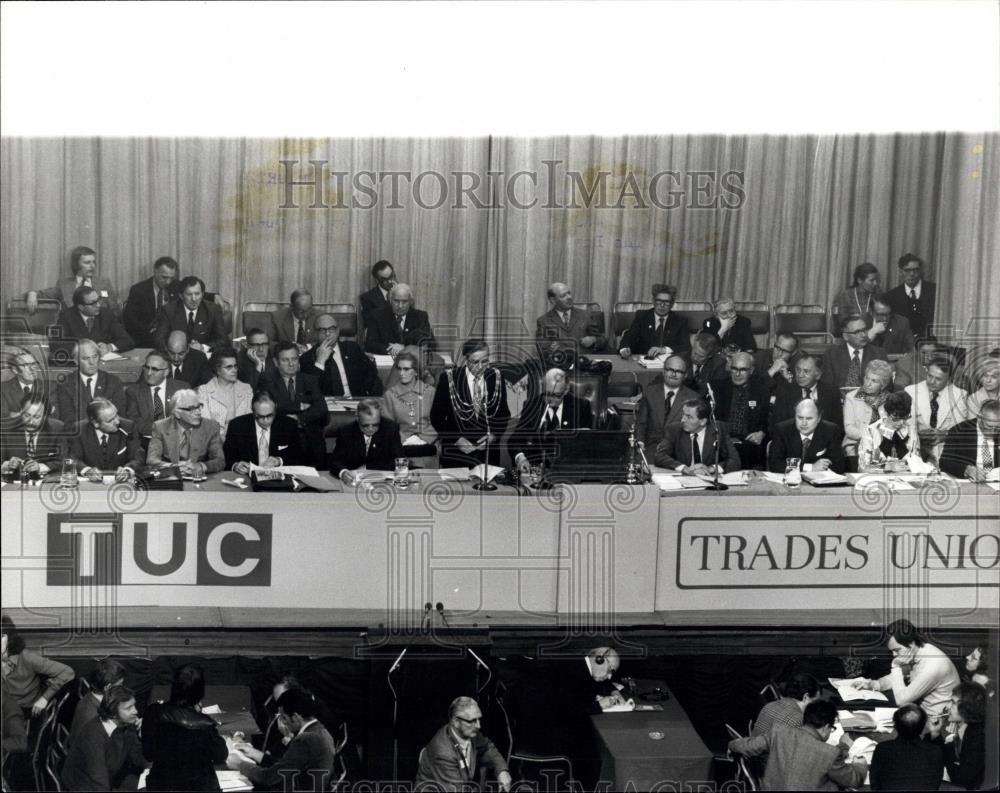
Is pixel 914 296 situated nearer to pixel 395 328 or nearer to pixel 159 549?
pixel 395 328

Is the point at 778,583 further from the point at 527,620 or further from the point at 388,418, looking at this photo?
the point at 388,418

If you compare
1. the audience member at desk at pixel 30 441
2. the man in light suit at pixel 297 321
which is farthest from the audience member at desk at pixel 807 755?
the audience member at desk at pixel 30 441

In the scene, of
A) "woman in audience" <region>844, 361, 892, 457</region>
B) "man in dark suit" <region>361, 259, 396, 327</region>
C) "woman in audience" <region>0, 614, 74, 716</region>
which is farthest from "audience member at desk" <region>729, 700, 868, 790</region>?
"woman in audience" <region>0, 614, 74, 716</region>

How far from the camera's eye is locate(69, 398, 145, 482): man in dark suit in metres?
7.38

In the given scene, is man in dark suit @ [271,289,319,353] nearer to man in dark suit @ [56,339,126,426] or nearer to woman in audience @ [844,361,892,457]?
man in dark suit @ [56,339,126,426]

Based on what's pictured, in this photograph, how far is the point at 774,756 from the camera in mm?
7508

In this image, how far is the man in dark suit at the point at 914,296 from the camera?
24.4 ft

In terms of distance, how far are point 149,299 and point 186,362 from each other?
1.06 feet

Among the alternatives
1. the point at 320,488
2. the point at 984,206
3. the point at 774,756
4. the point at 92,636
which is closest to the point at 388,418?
the point at 320,488

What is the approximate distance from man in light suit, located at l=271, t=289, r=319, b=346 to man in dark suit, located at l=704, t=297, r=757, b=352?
1769 mm

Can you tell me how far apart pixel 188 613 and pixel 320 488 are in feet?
2.67

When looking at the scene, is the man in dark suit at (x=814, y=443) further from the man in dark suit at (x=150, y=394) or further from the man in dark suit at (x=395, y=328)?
the man in dark suit at (x=150, y=394)

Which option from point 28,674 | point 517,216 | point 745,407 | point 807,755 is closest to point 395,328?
point 517,216

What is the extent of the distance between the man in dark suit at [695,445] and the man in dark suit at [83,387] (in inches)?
97.2
